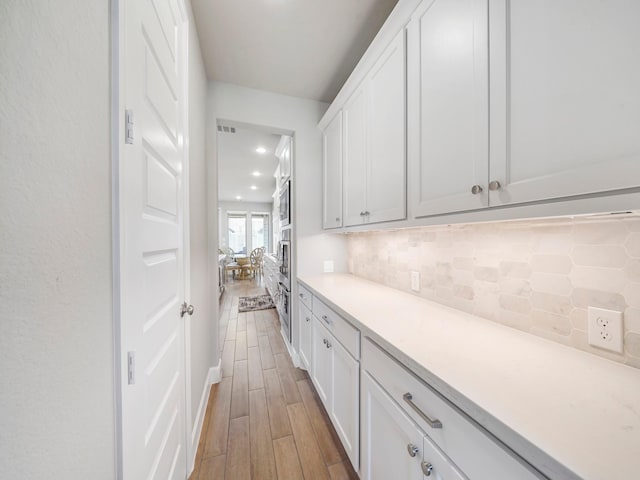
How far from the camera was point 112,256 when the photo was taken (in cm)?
57

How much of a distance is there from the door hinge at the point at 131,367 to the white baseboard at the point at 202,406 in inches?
40.7

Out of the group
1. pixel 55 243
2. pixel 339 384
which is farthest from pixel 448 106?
pixel 339 384

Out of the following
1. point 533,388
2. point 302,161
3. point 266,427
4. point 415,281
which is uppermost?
point 302,161

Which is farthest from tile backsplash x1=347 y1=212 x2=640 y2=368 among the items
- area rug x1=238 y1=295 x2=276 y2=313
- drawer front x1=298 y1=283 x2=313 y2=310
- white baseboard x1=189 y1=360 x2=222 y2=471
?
area rug x1=238 y1=295 x2=276 y2=313

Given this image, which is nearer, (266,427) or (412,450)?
(412,450)

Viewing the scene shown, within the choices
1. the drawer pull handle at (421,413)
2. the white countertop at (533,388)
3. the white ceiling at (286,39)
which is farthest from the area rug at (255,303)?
the drawer pull handle at (421,413)

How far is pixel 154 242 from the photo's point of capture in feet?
2.75

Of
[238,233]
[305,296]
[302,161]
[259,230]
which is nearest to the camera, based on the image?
[305,296]

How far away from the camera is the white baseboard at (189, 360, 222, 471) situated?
4.46 feet

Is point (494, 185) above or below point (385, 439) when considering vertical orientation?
above

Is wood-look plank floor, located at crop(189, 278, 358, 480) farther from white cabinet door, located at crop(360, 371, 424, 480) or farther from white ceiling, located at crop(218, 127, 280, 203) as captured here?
white ceiling, located at crop(218, 127, 280, 203)

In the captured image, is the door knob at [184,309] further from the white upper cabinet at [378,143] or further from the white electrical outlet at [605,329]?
the white electrical outlet at [605,329]

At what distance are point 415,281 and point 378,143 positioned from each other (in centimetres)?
89

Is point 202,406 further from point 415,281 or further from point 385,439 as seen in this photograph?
point 415,281
